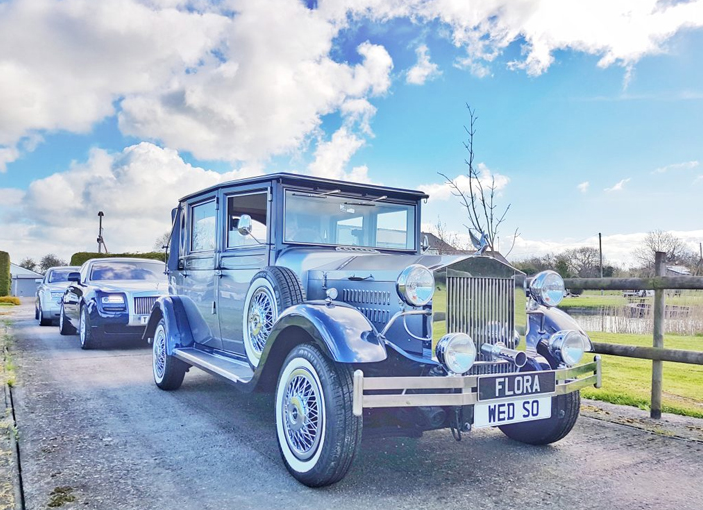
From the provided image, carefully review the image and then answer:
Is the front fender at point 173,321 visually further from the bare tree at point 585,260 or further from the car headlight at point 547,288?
the bare tree at point 585,260

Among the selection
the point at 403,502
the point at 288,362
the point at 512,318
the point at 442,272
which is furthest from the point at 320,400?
the point at 512,318

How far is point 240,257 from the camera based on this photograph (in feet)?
15.5

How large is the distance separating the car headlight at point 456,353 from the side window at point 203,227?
296cm

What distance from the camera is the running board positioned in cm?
402

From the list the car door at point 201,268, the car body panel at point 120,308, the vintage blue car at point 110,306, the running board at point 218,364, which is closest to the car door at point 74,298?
the vintage blue car at point 110,306

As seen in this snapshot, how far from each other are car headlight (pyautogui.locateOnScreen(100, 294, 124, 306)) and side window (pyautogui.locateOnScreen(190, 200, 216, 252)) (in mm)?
3598

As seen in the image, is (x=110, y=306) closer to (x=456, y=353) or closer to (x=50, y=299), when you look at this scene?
(x=50, y=299)

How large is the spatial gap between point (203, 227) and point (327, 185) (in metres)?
1.58

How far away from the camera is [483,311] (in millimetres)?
3400

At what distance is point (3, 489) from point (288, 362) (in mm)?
1712

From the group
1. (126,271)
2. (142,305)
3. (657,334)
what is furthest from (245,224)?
(126,271)

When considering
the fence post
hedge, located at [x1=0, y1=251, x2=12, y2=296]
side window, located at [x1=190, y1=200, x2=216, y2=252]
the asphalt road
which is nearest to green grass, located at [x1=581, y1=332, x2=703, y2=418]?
the fence post

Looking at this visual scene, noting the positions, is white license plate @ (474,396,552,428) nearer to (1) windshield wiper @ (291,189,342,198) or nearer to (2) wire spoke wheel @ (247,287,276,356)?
(2) wire spoke wheel @ (247,287,276,356)

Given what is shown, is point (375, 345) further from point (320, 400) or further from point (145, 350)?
point (145, 350)
